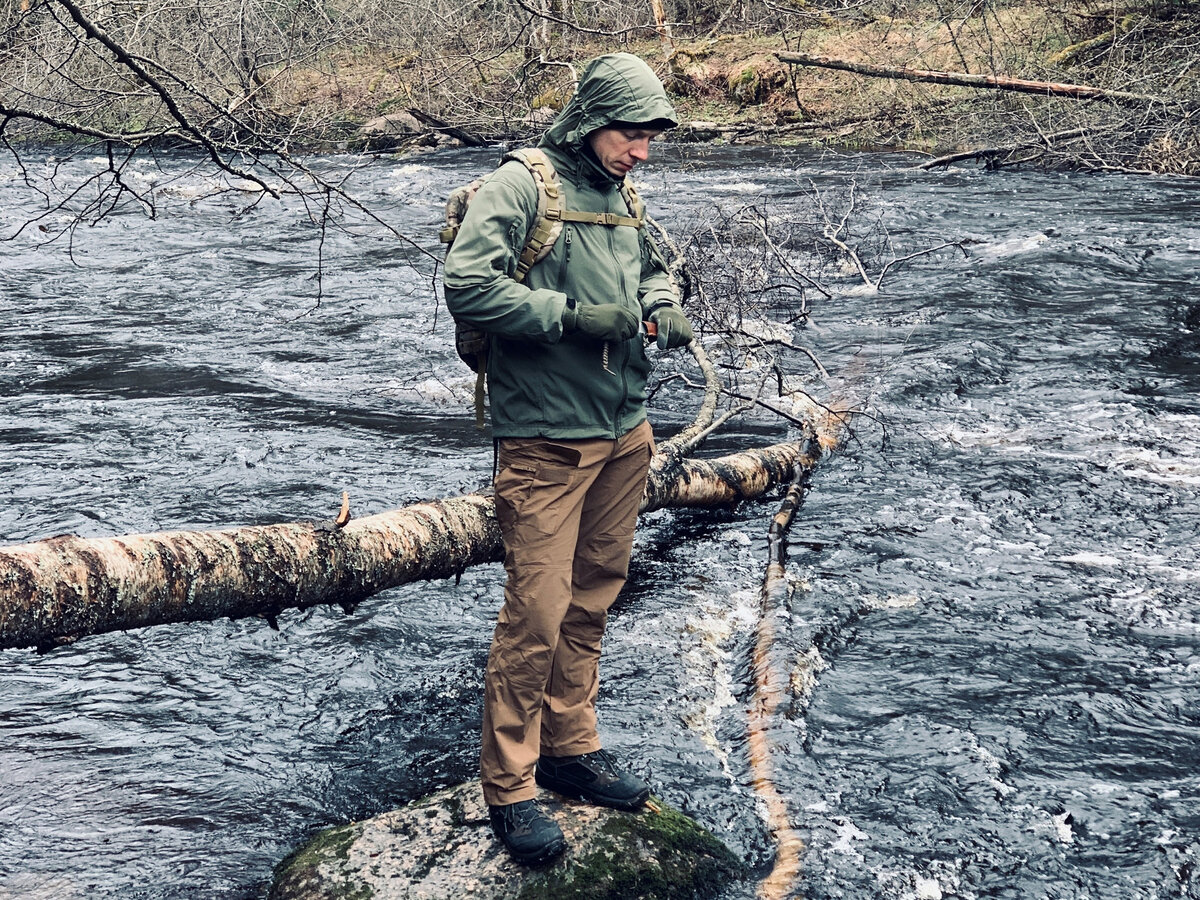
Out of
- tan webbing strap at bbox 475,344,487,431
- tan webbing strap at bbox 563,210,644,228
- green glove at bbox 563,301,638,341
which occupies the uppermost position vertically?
tan webbing strap at bbox 563,210,644,228

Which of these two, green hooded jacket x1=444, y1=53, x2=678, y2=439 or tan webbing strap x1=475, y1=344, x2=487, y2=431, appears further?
tan webbing strap x1=475, y1=344, x2=487, y2=431

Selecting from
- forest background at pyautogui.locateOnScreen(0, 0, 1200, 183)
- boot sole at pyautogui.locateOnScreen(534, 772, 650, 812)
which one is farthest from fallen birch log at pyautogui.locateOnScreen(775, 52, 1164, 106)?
boot sole at pyautogui.locateOnScreen(534, 772, 650, 812)

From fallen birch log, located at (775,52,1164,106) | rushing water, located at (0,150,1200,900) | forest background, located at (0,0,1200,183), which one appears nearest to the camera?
rushing water, located at (0,150,1200,900)

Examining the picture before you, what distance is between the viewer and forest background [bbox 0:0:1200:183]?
9.07 meters

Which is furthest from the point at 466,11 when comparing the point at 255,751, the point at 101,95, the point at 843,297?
the point at 255,751

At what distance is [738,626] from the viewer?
201 inches

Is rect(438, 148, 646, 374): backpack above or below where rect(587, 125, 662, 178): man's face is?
below

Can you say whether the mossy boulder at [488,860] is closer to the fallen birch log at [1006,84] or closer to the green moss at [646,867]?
the green moss at [646,867]

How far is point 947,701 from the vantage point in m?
4.46

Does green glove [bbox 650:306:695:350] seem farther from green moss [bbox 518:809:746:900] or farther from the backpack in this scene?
green moss [bbox 518:809:746:900]

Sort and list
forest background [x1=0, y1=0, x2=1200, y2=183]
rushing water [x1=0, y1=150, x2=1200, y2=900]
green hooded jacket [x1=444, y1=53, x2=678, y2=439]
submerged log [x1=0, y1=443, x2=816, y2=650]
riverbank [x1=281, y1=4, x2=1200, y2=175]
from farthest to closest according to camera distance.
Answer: riverbank [x1=281, y1=4, x2=1200, y2=175] → forest background [x1=0, y1=0, x2=1200, y2=183] → rushing water [x1=0, y1=150, x2=1200, y2=900] → submerged log [x1=0, y1=443, x2=816, y2=650] → green hooded jacket [x1=444, y1=53, x2=678, y2=439]

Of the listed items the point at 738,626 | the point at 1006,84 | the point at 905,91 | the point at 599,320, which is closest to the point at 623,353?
the point at 599,320

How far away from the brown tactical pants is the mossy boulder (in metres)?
0.20

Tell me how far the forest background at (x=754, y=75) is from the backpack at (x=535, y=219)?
2883 millimetres
